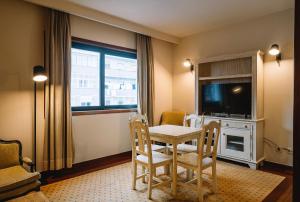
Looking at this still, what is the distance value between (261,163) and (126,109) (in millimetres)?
2814

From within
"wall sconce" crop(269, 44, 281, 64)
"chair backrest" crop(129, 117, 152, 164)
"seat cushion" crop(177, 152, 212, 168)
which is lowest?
"seat cushion" crop(177, 152, 212, 168)

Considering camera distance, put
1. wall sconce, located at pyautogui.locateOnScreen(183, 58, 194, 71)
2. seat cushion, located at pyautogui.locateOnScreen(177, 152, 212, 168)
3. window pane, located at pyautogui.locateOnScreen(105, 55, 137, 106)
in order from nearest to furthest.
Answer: seat cushion, located at pyautogui.locateOnScreen(177, 152, 212, 168)
window pane, located at pyautogui.locateOnScreen(105, 55, 137, 106)
wall sconce, located at pyautogui.locateOnScreen(183, 58, 194, 71)

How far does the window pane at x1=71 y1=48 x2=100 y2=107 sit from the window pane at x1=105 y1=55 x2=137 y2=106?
24cm

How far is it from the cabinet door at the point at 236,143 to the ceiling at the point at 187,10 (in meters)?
2.11

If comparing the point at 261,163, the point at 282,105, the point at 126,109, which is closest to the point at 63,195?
the point at 126,109

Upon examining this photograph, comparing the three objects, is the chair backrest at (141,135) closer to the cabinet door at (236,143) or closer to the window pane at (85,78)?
the window pane at (85,78)

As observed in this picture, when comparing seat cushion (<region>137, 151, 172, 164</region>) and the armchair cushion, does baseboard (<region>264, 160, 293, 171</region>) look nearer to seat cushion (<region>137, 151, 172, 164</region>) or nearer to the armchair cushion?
seat cushion (<region>137, 151, 172, 164</region>)

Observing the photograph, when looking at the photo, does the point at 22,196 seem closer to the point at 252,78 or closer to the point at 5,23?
the point at 5,23

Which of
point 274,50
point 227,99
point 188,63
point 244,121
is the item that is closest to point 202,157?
point 244,121

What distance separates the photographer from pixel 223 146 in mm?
4086

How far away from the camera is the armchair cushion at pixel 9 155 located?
2.65 m

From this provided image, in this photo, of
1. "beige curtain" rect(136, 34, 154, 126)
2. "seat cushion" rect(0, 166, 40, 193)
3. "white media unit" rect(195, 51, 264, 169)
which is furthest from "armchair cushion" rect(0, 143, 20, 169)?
"white media unit" rect(195, 51, 264, 169)

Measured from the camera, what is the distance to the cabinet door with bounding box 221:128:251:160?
12.4ft

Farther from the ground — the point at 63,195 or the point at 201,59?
the point at 201,59
